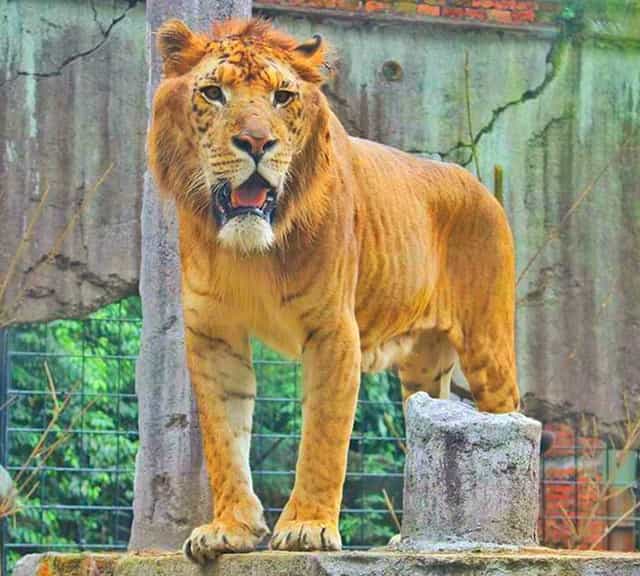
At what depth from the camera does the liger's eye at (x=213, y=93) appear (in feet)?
15.5

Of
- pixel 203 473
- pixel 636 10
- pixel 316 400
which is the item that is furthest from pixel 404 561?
pixel 636 10

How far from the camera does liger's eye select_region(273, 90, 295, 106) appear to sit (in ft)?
15.6

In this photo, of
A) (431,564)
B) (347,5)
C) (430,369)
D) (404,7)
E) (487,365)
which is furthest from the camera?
(404,7)

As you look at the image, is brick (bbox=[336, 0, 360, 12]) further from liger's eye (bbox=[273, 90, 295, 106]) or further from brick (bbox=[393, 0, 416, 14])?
liger's eye (bbox=[273, 90, 295, 106])

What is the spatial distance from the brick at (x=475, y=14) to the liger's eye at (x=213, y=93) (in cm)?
440

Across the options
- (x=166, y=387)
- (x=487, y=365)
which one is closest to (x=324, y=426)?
(x=487, y=365)

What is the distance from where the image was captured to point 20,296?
8078 millimetres

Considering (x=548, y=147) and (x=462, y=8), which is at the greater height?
(x=462, y=8)

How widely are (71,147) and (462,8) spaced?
7.05 ft

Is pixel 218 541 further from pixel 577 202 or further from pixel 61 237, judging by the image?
pixel 577 202

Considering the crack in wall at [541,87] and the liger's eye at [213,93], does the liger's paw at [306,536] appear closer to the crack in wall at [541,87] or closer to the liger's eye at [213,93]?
the liger's eye at [213,93]

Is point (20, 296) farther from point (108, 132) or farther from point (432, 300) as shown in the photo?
point (432, 300)

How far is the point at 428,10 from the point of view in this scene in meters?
8.84

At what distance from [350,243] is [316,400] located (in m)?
0.51
